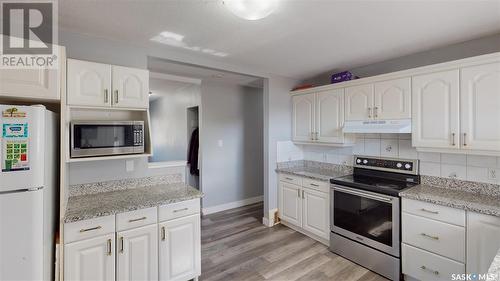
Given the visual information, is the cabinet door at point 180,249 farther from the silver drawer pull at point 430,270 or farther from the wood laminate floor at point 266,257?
the silver drawer pull at point 430,270

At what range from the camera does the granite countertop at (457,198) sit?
1.85 metres

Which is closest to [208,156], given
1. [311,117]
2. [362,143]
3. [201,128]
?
[201,128]

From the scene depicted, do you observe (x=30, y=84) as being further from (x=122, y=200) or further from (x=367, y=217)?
(x=367, y=217)

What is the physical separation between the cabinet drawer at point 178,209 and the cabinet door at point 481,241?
2.30 meters

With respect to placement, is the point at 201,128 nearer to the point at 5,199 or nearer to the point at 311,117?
the point at 311,117

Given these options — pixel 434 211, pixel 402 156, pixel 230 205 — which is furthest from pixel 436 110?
pixel 230 205

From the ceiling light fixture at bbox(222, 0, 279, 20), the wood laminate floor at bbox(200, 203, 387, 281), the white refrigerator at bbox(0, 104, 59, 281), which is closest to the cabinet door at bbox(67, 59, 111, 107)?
the white refrigerator at bbox(0, 104, 59, 281)

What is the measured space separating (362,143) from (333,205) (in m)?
0.96

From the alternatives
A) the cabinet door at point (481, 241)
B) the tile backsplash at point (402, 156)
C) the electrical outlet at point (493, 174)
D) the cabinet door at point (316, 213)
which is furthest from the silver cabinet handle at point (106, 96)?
the electrical outlet at point (493, 174)

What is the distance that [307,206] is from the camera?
3.14 m

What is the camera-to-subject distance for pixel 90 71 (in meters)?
1.93

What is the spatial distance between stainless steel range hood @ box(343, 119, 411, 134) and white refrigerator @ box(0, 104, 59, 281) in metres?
2.90

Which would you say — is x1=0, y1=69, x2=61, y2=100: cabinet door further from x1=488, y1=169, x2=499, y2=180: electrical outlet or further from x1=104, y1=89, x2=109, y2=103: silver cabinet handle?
x1=488, y1=169, x2=499, y2=180: electrical outlet

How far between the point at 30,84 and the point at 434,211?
10.7 ft
